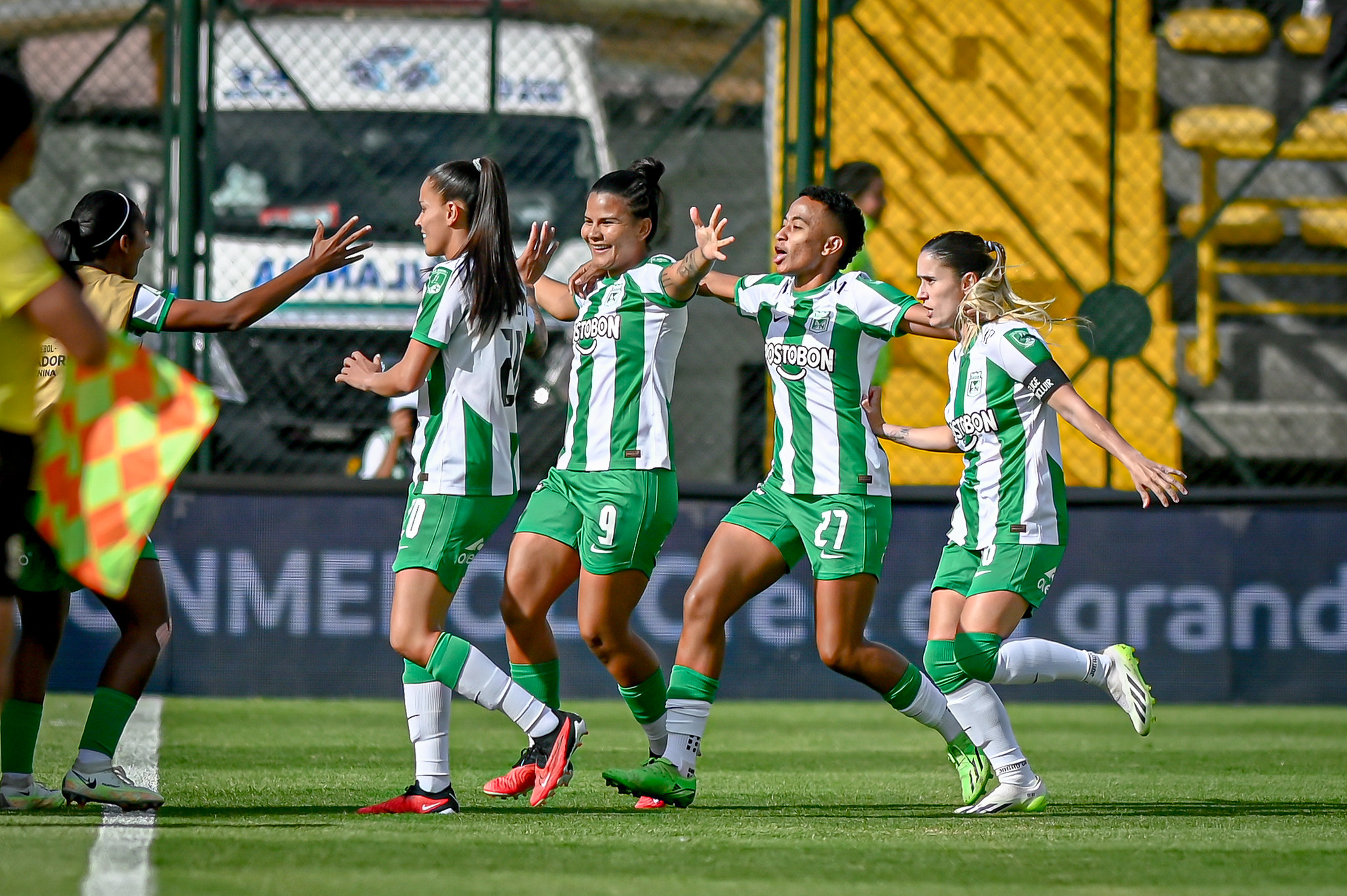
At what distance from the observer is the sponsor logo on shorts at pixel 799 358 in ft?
20.1

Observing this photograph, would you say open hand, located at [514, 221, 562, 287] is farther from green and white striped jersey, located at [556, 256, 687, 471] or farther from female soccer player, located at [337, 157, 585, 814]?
female soccer player, located at [337, 157, 585, 814]

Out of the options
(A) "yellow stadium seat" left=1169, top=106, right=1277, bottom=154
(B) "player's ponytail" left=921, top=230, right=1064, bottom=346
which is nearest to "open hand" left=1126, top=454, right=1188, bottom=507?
(B) "player's ponytail" left=921, top=230, right=1064, bottom=346

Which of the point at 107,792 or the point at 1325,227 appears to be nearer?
the point at 107,792

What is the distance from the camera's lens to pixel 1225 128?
1407cm

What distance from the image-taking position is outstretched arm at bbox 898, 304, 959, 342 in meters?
6.11

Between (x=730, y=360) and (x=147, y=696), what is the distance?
387 centimetres

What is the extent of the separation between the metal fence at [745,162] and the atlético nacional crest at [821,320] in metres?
4.07

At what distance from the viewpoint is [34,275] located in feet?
13.8

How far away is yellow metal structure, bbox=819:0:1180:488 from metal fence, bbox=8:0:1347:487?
2cm

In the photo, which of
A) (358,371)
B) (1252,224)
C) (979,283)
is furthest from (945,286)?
(1252,224)

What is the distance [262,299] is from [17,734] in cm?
160

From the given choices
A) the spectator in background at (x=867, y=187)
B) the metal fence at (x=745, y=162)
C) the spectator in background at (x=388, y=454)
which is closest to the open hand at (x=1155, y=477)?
the spectator in background at (x=867, y=187)

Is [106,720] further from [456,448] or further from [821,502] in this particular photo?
[821,502]

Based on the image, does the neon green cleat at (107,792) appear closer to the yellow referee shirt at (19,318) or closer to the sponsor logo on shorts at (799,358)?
the yellow referee shirt at (19,318)
